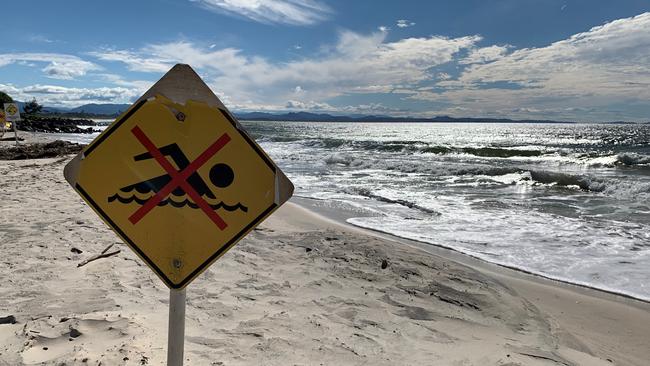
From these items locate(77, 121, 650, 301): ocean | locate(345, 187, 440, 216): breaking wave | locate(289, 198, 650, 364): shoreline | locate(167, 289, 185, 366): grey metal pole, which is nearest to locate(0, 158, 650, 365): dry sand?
locate(289, 198, 650, 364): shoreline

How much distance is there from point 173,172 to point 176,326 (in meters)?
0.61

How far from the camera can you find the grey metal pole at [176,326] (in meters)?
1.62

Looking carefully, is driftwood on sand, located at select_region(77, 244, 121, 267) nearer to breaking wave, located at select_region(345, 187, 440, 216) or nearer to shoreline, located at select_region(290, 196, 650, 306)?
shoreline, located at select_region(290, 196, 650, 306)

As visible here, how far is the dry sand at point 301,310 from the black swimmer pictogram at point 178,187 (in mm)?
1564

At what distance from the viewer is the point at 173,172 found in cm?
147

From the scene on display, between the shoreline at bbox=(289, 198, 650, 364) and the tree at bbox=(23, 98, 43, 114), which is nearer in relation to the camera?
the shoreline at bbox=(289, 198, 650, 364)

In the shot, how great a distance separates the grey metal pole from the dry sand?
109 centimetres

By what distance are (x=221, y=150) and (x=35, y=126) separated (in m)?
56.1

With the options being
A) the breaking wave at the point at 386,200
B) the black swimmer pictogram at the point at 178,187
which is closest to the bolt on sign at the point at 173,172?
the black swimmer pictogram at the point at 178,187

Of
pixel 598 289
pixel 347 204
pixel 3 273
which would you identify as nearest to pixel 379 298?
pixel 598 289

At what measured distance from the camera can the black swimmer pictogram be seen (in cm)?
147

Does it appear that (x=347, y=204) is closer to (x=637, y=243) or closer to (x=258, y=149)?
(x=637, y=243)

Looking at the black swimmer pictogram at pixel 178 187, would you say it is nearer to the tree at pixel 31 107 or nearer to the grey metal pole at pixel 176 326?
the grey metal pole at pixel 176 326

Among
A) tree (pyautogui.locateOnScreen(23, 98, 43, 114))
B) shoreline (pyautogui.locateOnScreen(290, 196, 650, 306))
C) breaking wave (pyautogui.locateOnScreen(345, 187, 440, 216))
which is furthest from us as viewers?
tree (pyautogui.locateOnScreen(23, 98, 43, 114))
